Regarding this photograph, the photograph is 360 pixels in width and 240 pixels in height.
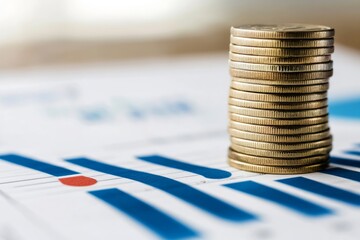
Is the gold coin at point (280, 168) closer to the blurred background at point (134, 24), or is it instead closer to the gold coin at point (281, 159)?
the gold coin at point (281, 159)

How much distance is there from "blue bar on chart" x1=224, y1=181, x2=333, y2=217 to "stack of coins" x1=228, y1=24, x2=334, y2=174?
0.05m

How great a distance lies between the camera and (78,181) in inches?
31.5

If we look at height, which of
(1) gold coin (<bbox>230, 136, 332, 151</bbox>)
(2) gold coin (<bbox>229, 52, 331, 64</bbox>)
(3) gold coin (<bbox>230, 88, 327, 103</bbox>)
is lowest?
(1) gold coin (<bbox>230, 136, 332, 151</bbox>)

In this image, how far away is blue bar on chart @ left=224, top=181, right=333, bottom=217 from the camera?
68 cm

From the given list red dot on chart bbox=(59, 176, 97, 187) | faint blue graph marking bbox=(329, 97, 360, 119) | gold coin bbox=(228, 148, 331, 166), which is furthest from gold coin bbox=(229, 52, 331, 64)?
faint blue graph marking bbox=(329, 97, 360, 119)

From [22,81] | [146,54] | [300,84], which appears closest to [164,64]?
[22,81]

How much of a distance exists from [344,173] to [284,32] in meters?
0.18

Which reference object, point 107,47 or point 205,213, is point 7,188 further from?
point 107,47

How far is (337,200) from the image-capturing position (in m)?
0.72

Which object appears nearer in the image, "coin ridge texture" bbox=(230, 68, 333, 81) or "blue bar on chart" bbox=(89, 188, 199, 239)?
"blue bar on chart" bbox=(89, 188, 199, 239)

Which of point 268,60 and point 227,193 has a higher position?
point 268,60

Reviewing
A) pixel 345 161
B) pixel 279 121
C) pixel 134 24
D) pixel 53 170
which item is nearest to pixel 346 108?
pixel 345 161

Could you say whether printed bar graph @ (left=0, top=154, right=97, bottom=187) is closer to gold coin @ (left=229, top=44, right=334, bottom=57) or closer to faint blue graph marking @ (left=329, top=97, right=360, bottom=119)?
gold coin @ (left=229, top=44, right=334, bottom=57)

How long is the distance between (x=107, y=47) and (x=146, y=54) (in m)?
0.10
